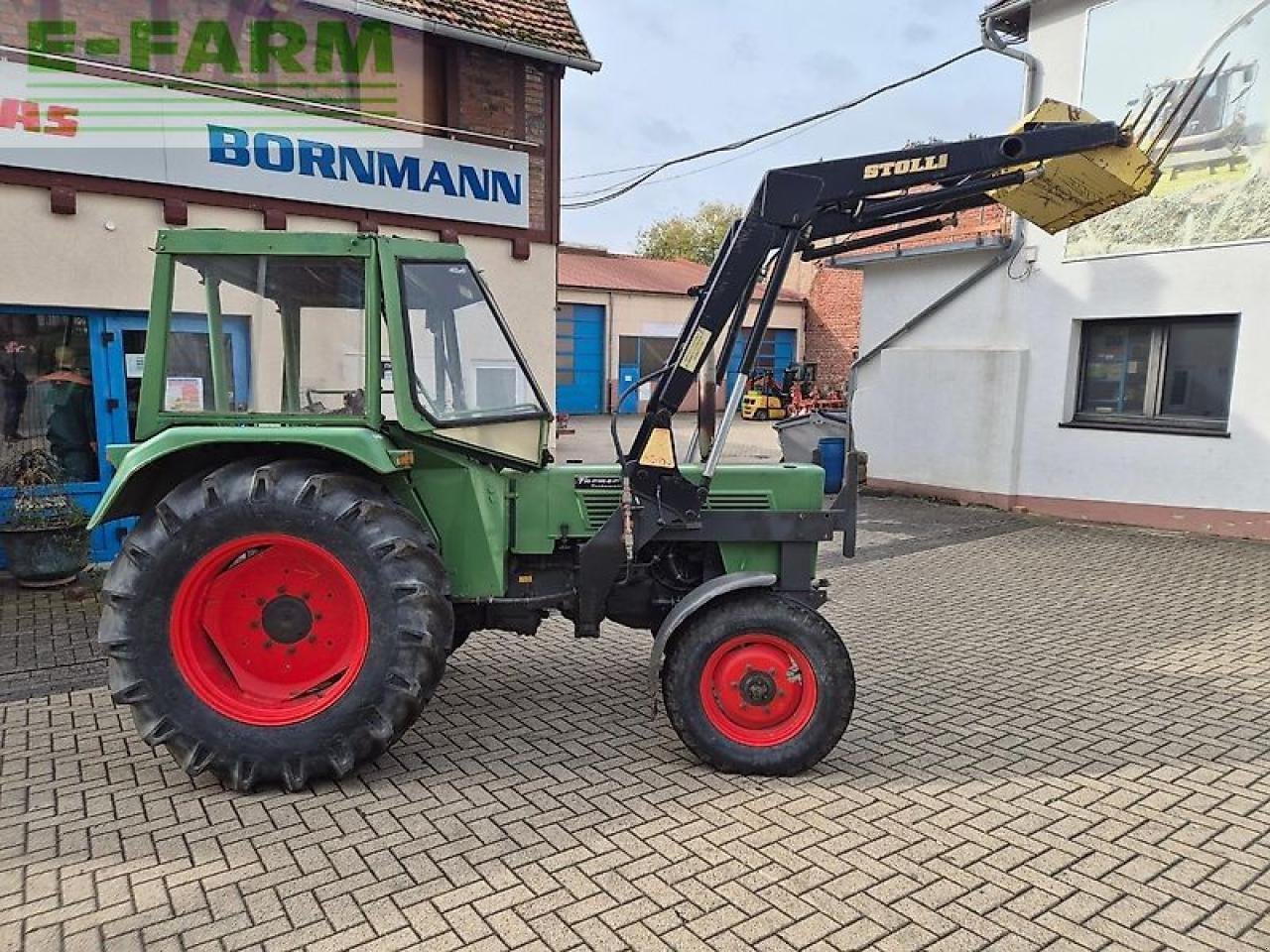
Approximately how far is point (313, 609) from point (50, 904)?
1282 millimetres

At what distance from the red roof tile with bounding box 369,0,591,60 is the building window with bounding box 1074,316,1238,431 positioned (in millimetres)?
6716

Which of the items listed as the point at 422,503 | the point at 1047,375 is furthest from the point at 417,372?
the point at 1047,375

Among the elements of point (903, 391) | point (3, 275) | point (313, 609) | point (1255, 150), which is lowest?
point (313, 609)

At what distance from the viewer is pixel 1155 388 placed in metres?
9.45

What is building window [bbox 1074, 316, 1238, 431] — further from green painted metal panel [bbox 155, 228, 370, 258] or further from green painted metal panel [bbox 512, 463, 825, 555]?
green painted metal panel [bbox 155, 228, 370, 258]

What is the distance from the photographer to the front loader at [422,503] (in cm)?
334

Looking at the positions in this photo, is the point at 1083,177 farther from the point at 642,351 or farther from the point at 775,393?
→ the point at 642,351

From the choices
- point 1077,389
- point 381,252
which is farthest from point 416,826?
point 1077,389

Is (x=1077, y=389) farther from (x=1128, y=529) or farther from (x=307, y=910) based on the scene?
(x=307, y=910)

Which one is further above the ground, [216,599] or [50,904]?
[216,599]

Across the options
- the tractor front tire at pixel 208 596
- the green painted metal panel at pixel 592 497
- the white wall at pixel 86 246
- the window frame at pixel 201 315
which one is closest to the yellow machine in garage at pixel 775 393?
the white wall at pixel 86 246

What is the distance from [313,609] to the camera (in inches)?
140

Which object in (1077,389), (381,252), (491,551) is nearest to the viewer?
(381,252)

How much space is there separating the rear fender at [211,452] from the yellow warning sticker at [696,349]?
1.27 meters
